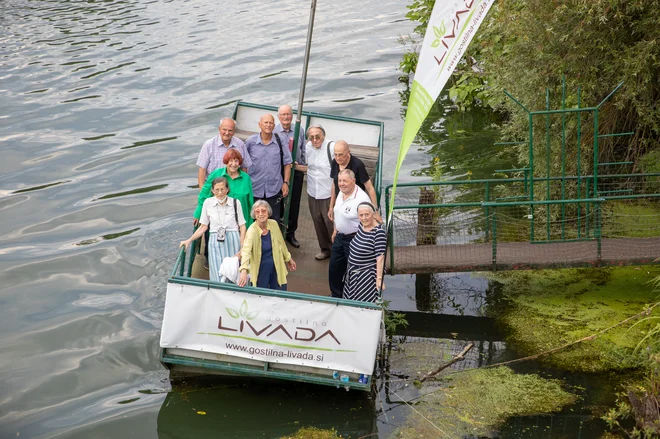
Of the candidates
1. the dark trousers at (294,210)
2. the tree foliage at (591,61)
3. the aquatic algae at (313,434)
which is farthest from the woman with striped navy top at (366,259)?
the tree foliage at (591,61)

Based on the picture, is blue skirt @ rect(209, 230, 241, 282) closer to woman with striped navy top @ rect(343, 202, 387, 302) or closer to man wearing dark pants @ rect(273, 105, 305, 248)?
woman with striped navy top @ rect(343, 202, 387, 302)

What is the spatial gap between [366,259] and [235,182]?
197 cm

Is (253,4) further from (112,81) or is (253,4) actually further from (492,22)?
(492,22)

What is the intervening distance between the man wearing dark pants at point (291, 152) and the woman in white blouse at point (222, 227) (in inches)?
73.6

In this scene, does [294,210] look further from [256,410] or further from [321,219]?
[256,410]

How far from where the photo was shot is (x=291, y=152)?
12.2m

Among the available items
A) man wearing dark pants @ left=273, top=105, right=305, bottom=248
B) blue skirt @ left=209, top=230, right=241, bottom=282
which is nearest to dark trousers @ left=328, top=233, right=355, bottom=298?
blue skirt @ left=209, top=230, right=241, bottom=282

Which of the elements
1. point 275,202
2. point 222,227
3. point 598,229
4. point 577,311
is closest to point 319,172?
point 275,202

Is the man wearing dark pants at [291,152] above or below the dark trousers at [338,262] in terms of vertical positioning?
above

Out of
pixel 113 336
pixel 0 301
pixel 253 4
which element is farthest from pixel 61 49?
pixel 113 336

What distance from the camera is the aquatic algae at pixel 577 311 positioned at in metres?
11.1

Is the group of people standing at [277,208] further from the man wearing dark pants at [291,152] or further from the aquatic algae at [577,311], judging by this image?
the aquatic algae at [577,311]

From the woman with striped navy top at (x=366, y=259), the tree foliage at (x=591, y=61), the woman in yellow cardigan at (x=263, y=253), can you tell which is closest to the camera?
the woman in yellow cardigan at (x=263, y=253)

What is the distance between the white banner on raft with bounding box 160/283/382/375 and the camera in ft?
31.8
